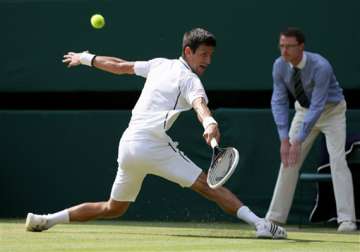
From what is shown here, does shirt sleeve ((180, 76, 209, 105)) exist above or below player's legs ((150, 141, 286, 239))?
above

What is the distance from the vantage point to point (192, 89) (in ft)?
23.9

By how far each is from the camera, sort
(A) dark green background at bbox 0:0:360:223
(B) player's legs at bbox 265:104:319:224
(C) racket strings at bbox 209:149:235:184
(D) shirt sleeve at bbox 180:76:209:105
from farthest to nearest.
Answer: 1. (A) dark green background at bbox 0:0:360:223
2. (B) player's legs at bbox 265:104:319:224
3. (D) shirt sleeve at bbox 180:76:209:105
4. (C) racket strings at bbox 209:149:235:184

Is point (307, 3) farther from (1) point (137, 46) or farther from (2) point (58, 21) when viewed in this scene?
(2) point (58, 21)

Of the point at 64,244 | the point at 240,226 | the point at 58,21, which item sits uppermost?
the point at 58,21

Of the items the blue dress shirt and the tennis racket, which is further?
the blue dress shirt

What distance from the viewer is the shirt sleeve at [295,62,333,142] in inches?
356

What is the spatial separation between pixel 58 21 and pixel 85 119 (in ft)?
3.74

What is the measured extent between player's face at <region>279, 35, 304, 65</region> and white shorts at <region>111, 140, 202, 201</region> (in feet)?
6.21

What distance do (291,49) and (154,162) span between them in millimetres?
2085

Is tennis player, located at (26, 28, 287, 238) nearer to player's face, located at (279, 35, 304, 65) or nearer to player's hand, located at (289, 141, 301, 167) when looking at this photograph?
player's hand, located at (289, 141, 301, 167)

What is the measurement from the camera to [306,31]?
10.5m

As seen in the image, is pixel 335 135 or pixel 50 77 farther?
pixel 50 77

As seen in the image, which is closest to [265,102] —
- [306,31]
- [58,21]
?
[306,31]

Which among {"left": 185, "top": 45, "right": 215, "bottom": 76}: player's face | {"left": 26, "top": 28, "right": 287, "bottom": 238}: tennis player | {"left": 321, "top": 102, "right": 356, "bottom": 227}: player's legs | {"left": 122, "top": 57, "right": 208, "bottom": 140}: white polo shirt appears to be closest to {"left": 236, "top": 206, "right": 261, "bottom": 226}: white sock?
{"left": 26, "top": 28, "right": 287, "bottom": 238}: tennis player
